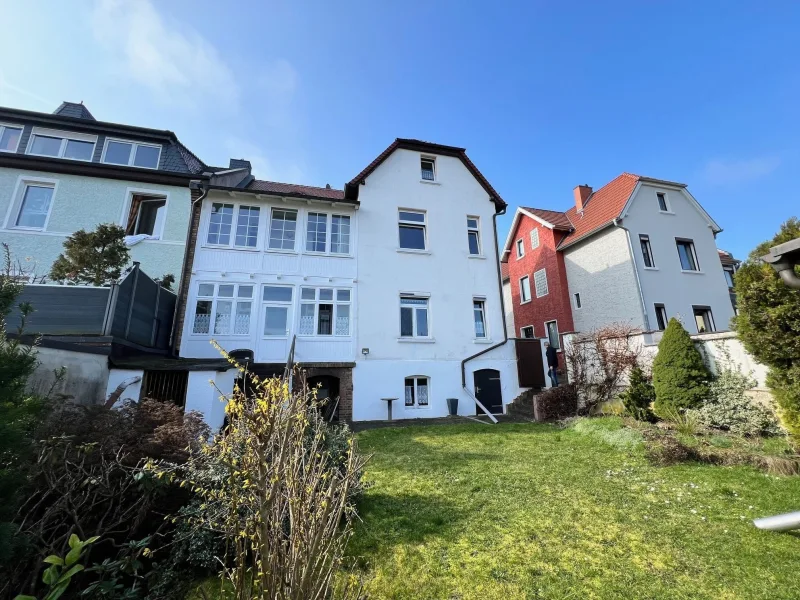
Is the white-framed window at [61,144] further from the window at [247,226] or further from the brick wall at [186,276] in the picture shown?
the window at [247,226]

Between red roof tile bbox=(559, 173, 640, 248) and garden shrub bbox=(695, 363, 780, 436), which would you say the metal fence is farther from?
red roof tile bbox=(559, 173, 640, 248)

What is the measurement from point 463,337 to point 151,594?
12182mm

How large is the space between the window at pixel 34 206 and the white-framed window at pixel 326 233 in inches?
392

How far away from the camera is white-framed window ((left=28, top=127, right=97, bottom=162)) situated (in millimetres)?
14305

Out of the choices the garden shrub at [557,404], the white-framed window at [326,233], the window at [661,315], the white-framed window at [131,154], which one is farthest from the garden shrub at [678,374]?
the white-framed window at [131,154]

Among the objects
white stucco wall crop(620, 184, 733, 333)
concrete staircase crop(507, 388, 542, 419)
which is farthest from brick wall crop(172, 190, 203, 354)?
white stucco wall crop(620, 184, 733, 333)

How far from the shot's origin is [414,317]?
14.6 meters

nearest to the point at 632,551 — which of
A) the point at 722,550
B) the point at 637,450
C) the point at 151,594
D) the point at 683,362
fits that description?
the point at 722,550

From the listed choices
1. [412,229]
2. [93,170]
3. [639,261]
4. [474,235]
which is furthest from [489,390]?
[93,170]

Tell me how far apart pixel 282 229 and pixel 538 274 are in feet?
56.8

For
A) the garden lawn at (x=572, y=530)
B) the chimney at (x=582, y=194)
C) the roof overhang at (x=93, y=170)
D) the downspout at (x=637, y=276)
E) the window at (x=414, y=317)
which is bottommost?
the garden lawn at (x=572, y=530)

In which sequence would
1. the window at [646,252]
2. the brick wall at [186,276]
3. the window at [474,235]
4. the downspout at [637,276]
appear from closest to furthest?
the brick wall at [186,276]
the window at [474,235]
the downspout at [637,276]
the window at [646,252]

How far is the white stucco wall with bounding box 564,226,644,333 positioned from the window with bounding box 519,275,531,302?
11.0 feet

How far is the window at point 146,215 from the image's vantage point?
47.2ft
